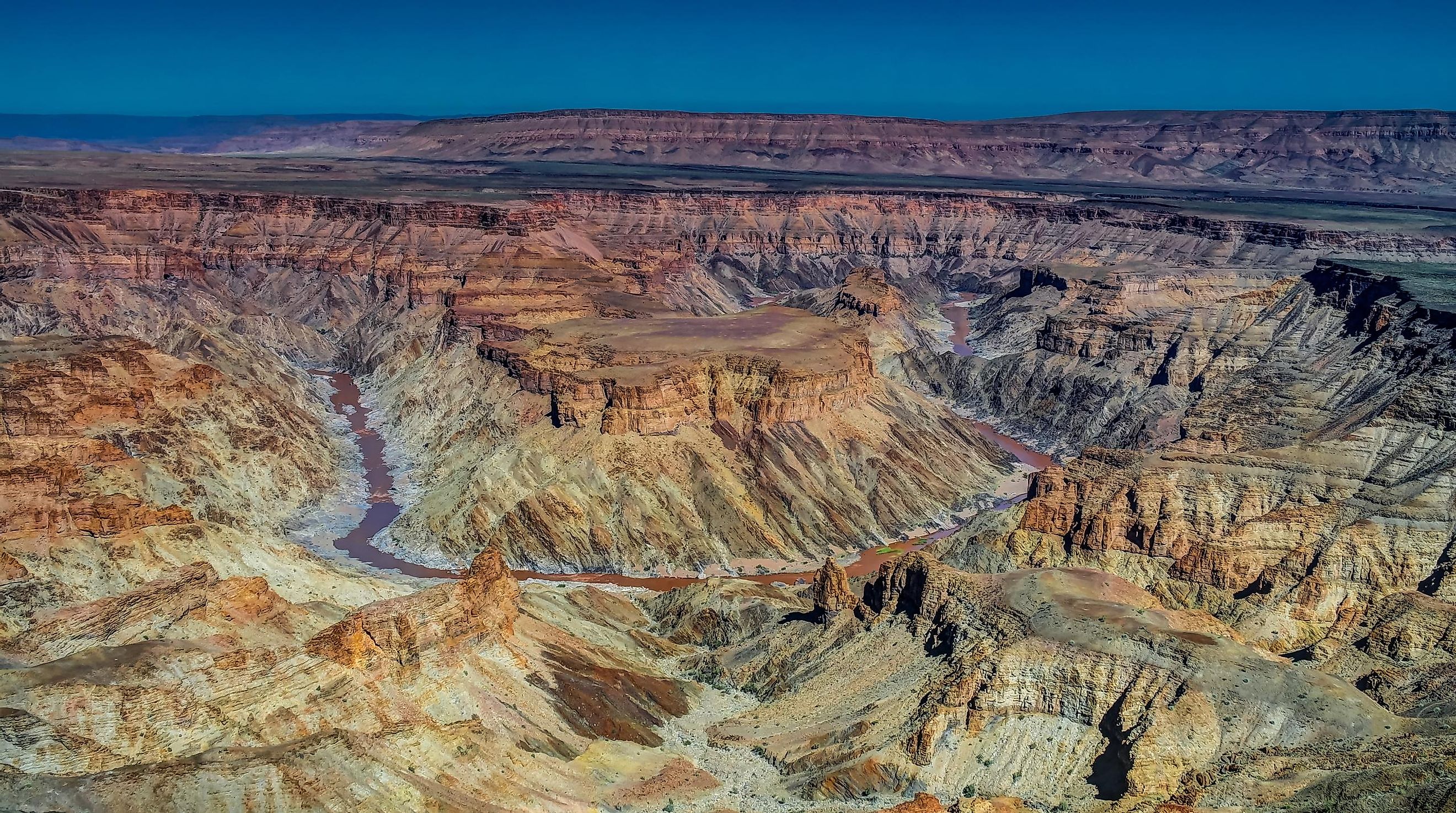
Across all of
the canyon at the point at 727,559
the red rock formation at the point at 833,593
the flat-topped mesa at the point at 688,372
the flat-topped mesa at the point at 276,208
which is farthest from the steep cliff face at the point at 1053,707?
→ the flat-topped mesa at the point at 276,208

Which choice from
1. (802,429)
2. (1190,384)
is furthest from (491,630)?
(1190,384)

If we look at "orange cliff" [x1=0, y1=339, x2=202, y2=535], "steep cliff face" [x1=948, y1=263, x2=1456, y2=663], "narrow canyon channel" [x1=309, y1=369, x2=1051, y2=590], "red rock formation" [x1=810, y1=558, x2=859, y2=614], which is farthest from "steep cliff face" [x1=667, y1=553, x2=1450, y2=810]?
"orange cliff" [x1=0, y1=339, x2=202, y2=535]

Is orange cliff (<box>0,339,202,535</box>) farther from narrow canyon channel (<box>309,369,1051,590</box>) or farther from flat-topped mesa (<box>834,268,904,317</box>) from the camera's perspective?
flat-topped mesa (<box>834,268,904,317</box>)

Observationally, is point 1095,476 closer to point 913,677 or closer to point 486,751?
point 913,677

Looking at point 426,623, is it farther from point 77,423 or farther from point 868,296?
point 868,296

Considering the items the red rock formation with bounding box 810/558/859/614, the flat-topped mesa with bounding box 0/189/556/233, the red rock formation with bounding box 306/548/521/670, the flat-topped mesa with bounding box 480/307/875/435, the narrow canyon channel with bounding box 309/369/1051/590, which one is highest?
the flat-topped mesa with bounding box 0/189/556/233

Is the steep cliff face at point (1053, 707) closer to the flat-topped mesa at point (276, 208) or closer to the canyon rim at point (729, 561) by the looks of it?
the canyon rim at point (729, 561)
